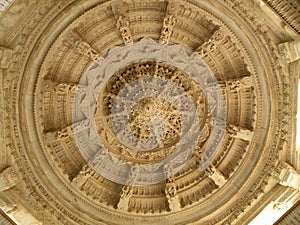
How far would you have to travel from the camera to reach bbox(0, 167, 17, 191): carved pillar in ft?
25.2

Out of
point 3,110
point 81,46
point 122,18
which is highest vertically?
point 122,18

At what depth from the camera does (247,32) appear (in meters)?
7.97

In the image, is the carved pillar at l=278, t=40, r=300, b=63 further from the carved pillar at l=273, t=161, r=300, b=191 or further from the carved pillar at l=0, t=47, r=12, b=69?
the carved pillar at l=0, t=47, r=12, b=69

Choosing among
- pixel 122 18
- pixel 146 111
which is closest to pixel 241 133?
pixel 146 111

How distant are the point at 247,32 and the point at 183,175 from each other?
3.62 m

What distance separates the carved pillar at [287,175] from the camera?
788 centimetres

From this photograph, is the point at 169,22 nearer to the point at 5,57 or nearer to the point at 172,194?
the point at 5,57

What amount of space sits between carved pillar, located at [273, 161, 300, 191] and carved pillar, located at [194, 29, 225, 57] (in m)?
2.93

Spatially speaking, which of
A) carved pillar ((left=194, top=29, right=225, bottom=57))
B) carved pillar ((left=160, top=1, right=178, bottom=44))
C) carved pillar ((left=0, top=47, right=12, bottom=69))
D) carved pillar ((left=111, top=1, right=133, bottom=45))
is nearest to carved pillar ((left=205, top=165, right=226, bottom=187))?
carved pillar ((left=194, top=29, right=225, bottom=57))

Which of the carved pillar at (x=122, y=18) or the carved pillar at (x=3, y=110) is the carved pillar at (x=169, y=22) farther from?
the carved pillar at (x=3, y=110)

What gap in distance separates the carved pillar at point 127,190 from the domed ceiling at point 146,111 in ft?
0.08

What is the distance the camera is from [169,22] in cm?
823

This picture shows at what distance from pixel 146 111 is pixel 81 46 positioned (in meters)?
2.10

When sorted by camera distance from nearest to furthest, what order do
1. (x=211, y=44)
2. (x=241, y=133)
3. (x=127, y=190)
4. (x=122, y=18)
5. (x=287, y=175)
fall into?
1. (x=287, y=175)
2. (x=122, y=18)
3. (x=211, y=44)
4. (x=241, y=133)
5. (x=127, y=190)
